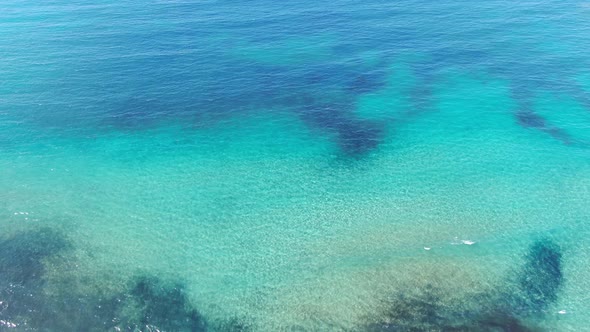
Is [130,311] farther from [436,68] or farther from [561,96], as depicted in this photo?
[561,96]

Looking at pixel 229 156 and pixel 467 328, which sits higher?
pixel 229 156

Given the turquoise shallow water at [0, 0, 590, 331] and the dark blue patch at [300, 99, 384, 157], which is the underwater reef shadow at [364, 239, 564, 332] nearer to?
the turquoise shallow water at [0, 0, 590, 331]

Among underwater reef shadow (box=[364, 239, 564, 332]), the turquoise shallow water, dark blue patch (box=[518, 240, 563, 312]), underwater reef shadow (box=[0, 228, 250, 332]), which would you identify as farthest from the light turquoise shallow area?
underwater reef shadow (box=[0, 228, 250, 332])

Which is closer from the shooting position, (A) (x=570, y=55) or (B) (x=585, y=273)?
(B) (x=585, y=273)

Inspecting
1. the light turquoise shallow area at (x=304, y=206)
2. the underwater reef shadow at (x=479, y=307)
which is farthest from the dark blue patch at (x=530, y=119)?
the underwater reef shadow at (x=479, y=307)

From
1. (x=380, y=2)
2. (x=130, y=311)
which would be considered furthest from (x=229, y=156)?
(x=380, y=2)

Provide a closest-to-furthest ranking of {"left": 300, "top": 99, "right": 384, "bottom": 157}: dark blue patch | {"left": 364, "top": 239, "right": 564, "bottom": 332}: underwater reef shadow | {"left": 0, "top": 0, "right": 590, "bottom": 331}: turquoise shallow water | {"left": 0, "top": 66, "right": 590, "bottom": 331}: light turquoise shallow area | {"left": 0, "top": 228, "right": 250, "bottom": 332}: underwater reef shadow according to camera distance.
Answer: {"left": 364, "top": 239, "right": 564, "bottom": 332}: underwater reef shadow < {"left": 0, "top": 228, "right": 250, "bottom": 332}: underwater reef shadow < {"left": 0, "top": 0, "right": 590, "bottom": 331}: turquoise shallow water < {"left": 0, "top": 66, "right": 590, "bottom": 331}: light turquoise shallow area < {"left": 300, "top": 99, "right": 384, "bottom": 157}: dark blue patch

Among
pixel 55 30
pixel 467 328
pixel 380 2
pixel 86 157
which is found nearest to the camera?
pixel 467 328

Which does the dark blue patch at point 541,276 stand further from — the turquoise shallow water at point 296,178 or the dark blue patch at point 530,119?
the dark blue patch at point 530,119
